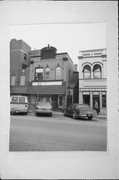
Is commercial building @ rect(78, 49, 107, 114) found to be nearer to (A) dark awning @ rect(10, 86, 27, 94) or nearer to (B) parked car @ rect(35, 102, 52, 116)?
(B) parked car @ rect(35, 102, 52, 116)

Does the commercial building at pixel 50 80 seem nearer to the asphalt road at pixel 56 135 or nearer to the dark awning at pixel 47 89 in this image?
the dark awning at pixel 47 89

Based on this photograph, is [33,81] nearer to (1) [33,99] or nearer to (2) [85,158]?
(1) [33,99]

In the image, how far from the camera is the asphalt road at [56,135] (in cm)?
225

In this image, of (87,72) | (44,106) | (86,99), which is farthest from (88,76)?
(44,106)

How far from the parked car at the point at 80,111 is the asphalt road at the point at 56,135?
0.41 feet

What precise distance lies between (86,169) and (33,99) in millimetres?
1938

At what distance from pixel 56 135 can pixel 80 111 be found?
62cm

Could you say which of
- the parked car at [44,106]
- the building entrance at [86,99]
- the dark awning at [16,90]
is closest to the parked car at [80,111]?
the building entrance at [86,99]

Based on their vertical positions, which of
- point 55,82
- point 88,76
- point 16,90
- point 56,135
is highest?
point 88,76

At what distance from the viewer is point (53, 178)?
2021 millimetres

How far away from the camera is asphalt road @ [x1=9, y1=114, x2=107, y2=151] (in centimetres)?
225

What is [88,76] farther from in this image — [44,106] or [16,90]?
[16,90]

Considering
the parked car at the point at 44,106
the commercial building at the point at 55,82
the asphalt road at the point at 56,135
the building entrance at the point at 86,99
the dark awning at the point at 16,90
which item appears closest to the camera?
the asphalt road at the point at 56,135

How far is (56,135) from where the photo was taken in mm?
2730
